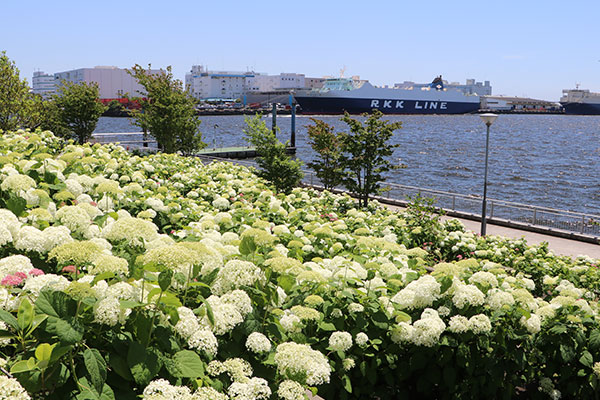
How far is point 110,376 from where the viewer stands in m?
2.66

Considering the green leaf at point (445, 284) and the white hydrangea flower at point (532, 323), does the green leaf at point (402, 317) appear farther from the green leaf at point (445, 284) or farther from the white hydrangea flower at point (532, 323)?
the white hydrangea flower at point (532, 323)

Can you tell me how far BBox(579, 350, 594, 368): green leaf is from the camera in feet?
15.5

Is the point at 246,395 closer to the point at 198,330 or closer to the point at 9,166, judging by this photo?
the point at 198,330

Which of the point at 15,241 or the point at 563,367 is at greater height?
the point at 15,241

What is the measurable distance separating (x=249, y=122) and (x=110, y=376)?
17.3 meters

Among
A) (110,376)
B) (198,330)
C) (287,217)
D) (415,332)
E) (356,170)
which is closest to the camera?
(110,376)

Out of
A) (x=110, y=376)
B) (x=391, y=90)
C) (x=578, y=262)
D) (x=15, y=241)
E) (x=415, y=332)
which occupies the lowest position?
(x=578, y=262)

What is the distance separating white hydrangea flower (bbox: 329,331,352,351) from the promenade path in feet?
38.8

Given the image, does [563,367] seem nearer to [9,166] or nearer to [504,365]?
[504,365]

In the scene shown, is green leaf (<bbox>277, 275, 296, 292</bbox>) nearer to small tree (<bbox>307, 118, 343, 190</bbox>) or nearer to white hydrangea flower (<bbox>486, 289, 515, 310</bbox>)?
white hydrangea flower (<bbox>486, 289, 515, 310</bbox>)

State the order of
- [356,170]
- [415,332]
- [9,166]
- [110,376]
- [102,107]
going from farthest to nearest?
1. [102,107]
2. [356,170]
3. [9,166]
4. [415,332]
5. [110,376]

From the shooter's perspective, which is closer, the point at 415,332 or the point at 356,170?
the point at 415,332

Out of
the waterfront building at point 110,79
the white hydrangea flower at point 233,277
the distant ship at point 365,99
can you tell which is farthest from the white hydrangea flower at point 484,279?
the waterfront building at point 110,79

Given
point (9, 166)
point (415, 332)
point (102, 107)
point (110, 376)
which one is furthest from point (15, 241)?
point (102, 107)
